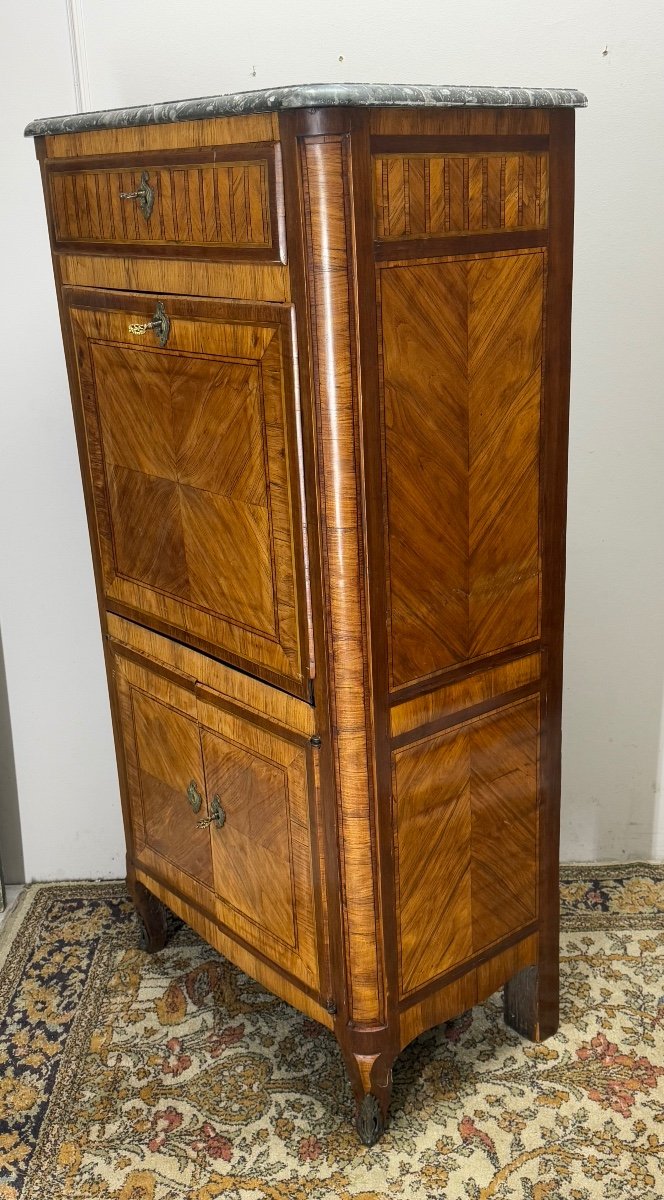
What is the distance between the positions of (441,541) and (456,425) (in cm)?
14

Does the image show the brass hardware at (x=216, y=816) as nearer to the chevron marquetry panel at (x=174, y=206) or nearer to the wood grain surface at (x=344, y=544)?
the wood grain surface at (x=344, y=544)

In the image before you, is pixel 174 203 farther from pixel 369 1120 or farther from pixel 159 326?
pixel 369 1120

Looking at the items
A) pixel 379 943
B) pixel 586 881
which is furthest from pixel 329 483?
pixel 586 881

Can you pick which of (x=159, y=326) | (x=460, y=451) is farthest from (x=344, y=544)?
(x=159, y=326)

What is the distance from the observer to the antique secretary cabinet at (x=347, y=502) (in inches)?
52.0

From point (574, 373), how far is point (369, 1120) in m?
1.23

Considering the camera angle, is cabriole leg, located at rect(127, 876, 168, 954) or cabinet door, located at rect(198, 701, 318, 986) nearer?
cabinet door, located at rect(198, 701, 318, 986)

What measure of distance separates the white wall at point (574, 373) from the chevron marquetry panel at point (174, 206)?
363mm

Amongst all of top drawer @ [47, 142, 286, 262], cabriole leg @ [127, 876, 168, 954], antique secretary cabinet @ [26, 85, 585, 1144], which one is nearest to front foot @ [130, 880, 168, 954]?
cabriole leg @ [127, 876, 168, 954]

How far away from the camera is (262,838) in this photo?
5.38 feet

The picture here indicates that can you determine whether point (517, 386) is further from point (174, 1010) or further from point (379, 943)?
point (174, 1010)

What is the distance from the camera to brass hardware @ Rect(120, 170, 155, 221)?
4.92 feet

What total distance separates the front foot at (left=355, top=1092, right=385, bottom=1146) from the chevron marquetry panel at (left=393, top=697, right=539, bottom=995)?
158 mm

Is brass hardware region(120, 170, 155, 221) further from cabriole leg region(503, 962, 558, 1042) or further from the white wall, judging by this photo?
cabriole leg region(503, 962, 558, 1042)
